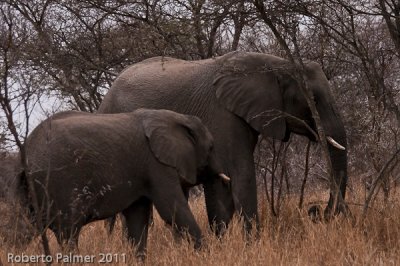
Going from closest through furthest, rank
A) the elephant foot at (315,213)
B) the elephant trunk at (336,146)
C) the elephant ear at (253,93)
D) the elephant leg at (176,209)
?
the elephant leg at (176,209) → the elephant foot at (315,213) → the elephant trunk at (336,146) → the elephant ear at (253,93)

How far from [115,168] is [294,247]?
4.54ft

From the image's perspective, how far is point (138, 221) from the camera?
19.8 ft

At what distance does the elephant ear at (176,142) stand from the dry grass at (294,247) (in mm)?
551

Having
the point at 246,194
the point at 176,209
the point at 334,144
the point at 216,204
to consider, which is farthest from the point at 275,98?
the point at 176,209

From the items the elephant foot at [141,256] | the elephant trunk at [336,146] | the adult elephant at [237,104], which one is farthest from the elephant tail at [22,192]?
the elephant trunk at [336,146]

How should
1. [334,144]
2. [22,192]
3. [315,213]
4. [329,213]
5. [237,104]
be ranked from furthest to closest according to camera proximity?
[237,104] < [334,144] < [315,213] < [329,213] < [22,192]

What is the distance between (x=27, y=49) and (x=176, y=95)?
2679 millimetres

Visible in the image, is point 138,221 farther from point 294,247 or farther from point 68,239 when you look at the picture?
point 294,247

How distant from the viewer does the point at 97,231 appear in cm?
722

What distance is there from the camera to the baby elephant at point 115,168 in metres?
5.46

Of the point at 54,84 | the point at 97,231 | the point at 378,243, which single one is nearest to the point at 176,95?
the point at 97,231

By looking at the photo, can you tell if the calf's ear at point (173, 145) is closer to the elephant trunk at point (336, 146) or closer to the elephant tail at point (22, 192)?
the elephant tail at point (22, 192)

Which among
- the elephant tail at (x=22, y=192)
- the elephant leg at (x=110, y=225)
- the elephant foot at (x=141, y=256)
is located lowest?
the elephant foot at (x=141, y=256)

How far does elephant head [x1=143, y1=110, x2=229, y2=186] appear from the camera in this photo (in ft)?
19.6
